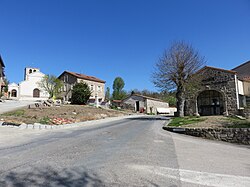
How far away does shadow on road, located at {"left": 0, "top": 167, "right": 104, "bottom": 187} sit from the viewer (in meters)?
3.66

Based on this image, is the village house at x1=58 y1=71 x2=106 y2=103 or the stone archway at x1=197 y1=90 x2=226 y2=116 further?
the village house at x1=58 y1=71 x2=106 y2=103

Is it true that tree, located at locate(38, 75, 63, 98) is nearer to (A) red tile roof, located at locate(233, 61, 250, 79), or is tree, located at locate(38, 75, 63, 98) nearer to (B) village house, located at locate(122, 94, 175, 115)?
(B) village house, located at locate(122, 94, 175, 115)

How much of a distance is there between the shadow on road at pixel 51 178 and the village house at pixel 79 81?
4163cm

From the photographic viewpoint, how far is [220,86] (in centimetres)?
2194

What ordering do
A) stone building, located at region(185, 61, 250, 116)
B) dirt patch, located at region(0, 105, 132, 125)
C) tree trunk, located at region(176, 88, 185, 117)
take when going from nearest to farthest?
dirt patch, located at region(0, 105, 132, 125)
stone building, located at region(185, 61, 250, 116)
tree trunk, located at region(176, 88, 185, 117)

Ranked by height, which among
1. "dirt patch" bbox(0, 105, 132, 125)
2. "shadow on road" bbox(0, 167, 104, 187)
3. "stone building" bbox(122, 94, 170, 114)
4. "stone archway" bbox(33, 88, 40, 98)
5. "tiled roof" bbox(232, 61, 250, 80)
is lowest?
"shadow on road" bbox(0, 167, 104, 187)

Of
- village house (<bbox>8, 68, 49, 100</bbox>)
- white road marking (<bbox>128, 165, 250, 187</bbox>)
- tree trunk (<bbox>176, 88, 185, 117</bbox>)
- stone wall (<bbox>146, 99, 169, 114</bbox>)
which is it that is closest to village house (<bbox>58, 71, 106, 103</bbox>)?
village house (<bbox>8, 68, 49, 100</bbox>)

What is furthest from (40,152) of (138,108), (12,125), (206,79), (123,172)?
(138,108)

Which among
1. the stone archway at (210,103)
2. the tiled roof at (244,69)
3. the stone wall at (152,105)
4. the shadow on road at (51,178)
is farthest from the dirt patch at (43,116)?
the tiled roof at (244,69)

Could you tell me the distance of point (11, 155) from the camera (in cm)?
579

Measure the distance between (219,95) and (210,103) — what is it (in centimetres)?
140

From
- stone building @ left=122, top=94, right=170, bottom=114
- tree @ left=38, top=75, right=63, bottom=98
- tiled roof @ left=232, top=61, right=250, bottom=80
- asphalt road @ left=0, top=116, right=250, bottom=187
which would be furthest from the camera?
stone building @ left=122, top=94, right=170, bottom=114

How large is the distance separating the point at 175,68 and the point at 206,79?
4323mm

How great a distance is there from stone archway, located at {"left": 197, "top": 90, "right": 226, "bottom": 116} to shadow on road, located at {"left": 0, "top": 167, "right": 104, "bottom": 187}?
21.6 m
